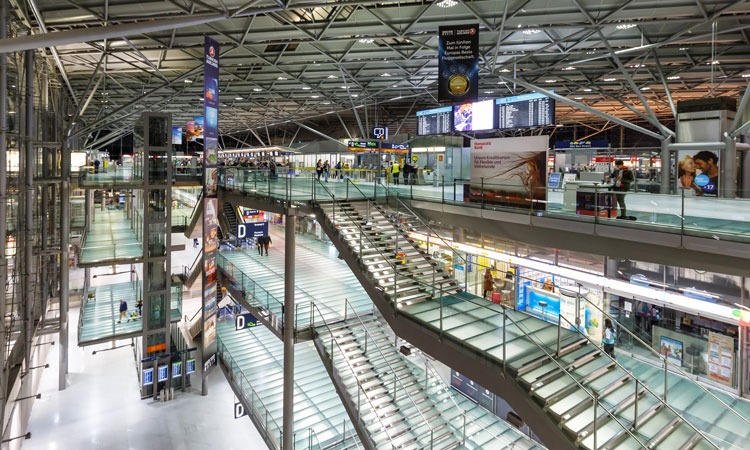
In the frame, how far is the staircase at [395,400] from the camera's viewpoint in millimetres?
12188

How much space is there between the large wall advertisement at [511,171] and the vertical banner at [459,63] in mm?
1604

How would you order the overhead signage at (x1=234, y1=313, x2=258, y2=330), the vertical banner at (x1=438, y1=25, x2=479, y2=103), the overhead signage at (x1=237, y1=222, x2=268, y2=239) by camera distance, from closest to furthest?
the vertical banner at (x1=438, y1=25, x2=479, y2=103) < the overhead signage at (x1=237, y1=222, x2=268, y2=239) < the overhead signage at (x1=234, y1=313, x2=258, y2=330)

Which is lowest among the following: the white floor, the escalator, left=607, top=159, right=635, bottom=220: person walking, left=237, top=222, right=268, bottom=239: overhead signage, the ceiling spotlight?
A: the white floor

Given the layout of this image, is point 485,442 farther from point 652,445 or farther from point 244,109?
point 244,109

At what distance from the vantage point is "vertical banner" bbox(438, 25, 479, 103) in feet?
44.9

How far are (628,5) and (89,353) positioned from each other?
27.7 metres

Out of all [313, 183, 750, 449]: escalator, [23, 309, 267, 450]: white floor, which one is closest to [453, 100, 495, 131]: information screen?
[313, 183, 750, 449]: escalator

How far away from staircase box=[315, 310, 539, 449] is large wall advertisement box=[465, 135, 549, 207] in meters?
5.82

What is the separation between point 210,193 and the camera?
58.9 feet

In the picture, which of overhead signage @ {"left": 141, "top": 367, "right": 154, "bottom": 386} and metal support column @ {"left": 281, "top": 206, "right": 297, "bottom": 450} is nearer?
metal support column @ {"left": 281, "top": 206, "right": 297, "bottom": 450}

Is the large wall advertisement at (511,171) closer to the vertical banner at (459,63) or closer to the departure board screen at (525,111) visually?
the vertical banner at (459,63)

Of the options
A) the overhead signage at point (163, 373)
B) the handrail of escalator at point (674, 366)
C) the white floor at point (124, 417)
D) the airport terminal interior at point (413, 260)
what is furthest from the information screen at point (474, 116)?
the overhead signage at point (163, 373)

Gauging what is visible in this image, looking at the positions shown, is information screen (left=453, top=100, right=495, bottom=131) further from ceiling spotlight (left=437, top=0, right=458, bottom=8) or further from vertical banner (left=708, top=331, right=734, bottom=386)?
vertical banner (left=708, top=331, right=734, bottom=386)

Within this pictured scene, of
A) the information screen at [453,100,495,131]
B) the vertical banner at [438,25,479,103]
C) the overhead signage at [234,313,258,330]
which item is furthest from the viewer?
the information screen at [453,100,495,131]
